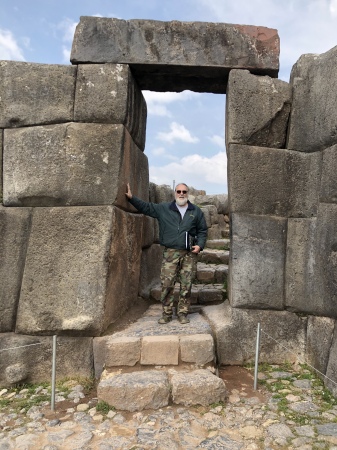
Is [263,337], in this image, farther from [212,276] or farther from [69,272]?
[69,272]

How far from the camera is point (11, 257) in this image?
3592mm

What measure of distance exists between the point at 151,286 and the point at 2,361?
2.13 m

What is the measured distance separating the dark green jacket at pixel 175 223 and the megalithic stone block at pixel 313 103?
1284 mm

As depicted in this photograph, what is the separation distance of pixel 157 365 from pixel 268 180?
7.07 ft

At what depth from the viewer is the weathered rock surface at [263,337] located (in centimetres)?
368

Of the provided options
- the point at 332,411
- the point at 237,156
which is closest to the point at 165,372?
the point at 332,411

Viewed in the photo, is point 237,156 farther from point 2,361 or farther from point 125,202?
point 2,361

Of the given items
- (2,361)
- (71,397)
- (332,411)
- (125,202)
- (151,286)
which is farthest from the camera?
(151,286)

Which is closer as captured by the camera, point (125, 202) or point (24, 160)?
point (24, 160)

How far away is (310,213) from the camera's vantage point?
3.67m

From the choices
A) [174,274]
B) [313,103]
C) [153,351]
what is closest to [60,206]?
[174,274]

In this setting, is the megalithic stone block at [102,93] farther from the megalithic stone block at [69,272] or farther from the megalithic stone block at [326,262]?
the megalithic stone block at [326,262]

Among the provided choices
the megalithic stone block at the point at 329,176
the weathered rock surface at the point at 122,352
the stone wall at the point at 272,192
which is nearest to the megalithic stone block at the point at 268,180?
the stone wall at the point at 272,192

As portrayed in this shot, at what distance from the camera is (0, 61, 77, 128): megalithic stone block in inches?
144
